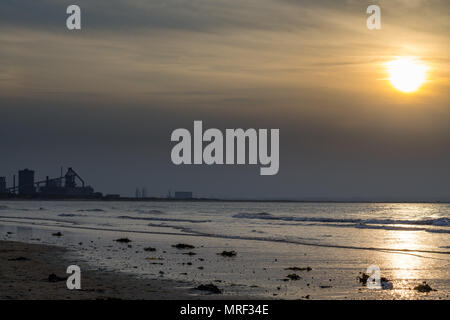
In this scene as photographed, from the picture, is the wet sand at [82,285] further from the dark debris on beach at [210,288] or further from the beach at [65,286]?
the dark debris on beach at [210,288]

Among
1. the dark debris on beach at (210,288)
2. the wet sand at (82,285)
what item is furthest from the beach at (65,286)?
the dark debris on beach at (210,288)

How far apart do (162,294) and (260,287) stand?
3213 millimetres

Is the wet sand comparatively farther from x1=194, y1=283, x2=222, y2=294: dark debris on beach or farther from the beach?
x1=194, y1=283, x2=222, y2=294: dark debris on beach

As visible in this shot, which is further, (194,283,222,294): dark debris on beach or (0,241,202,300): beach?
(194,283,222,294): dark debris on beach

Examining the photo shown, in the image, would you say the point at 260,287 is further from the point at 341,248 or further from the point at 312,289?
the point at 341,248

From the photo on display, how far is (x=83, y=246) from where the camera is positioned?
107 feet

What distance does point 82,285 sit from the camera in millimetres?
18281

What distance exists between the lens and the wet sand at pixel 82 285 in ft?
54.4

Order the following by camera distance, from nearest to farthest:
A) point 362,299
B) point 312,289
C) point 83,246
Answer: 1. point 362,299
2. point 312,289
3. point 83,246

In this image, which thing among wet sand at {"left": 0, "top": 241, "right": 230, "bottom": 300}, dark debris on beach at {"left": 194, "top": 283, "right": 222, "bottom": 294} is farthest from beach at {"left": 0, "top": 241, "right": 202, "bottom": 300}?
dark debris on beach at {"left": 194, "top": 283, "right": 222, "bottom": 294}

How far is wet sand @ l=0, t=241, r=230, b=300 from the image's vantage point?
653 inches

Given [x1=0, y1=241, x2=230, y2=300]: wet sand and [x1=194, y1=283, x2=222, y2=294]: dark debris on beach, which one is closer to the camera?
[x1=0, y1=241, x2=230, y2=300]: wet sand

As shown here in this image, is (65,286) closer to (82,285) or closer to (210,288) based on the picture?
(82,285)
